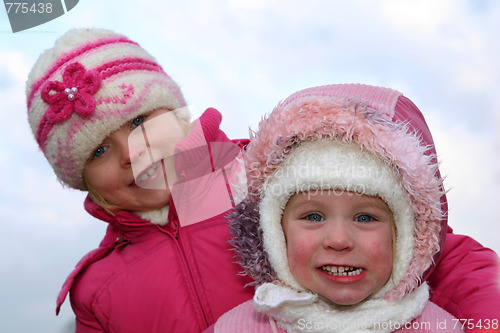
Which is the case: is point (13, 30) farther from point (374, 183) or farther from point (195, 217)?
point (374, 183)

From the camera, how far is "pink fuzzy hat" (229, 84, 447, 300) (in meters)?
1.21

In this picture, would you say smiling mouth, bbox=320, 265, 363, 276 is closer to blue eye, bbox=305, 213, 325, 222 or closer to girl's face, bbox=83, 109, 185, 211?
blue eye, bbox=305, 213, 325, 222

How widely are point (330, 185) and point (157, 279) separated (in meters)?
0.65

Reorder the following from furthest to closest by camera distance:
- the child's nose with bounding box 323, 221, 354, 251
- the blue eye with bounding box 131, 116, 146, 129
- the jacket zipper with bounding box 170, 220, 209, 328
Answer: the blue eye with bounding box 131, 116, 146, 129 → the jacket zipper with bounding box 170, 220, 209, 328 → the child's nose with bounding box 323, 221, 354, 251

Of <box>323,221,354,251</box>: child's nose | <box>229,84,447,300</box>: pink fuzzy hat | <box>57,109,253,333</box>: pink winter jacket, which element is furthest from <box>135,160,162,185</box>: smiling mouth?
<box>323,221,354,251</box>: child's nose

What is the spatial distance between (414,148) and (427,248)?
0.79ft

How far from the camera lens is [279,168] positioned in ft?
4.22

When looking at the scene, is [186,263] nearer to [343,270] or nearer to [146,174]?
[146,174]

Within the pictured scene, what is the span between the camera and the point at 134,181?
163 centimetres

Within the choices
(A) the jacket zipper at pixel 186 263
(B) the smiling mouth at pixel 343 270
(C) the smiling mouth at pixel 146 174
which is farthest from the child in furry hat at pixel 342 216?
(C) the smiling mouth at pixel 146 174

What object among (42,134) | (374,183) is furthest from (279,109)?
(42,134)

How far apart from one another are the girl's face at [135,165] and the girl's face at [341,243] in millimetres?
532

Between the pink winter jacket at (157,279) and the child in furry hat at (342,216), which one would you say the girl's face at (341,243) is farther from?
the pink winter jacket at (157,279)

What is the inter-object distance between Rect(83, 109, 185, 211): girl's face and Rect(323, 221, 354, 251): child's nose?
629 millimetres
